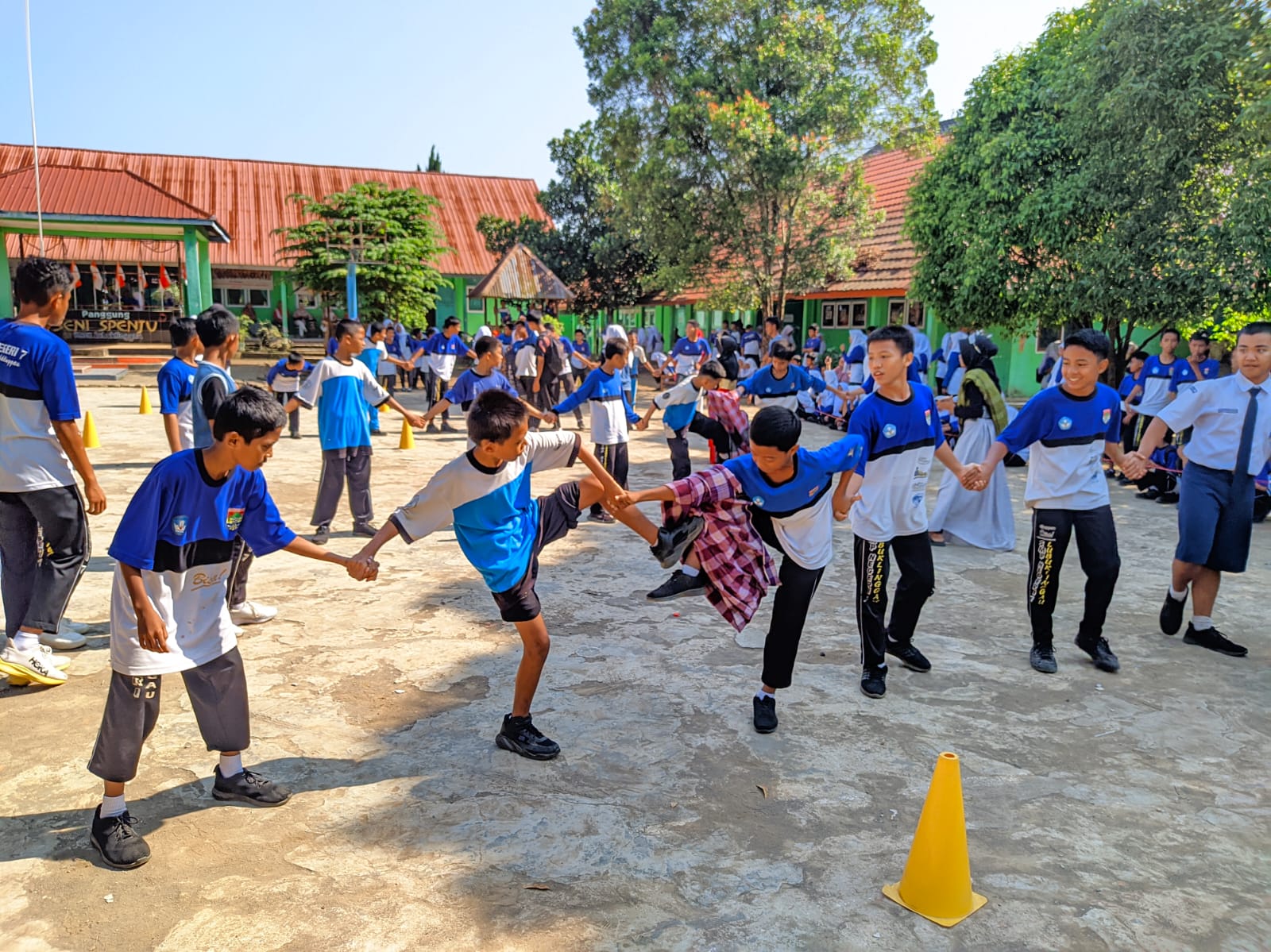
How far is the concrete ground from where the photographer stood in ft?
9.08

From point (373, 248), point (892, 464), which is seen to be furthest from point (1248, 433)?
point (373, 248)

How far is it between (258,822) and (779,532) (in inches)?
93.1

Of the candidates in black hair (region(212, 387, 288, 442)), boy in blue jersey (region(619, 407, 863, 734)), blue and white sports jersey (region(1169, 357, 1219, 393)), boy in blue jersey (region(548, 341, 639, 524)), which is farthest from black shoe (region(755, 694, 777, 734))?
blue and white sports jersey (region(1169, 357, 1219, 393))

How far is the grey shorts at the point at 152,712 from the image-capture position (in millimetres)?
2975

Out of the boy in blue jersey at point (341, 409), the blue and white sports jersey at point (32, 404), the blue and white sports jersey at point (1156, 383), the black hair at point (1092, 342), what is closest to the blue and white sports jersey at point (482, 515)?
the blue and white sports jersey at point (32, 404)

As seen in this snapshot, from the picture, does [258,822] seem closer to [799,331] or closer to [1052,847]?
[1052,847]

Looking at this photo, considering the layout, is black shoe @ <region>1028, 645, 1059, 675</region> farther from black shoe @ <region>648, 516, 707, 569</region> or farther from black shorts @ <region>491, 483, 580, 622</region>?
black shorts @ <region>491, 483, 580, 622</region>

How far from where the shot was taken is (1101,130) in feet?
39.5

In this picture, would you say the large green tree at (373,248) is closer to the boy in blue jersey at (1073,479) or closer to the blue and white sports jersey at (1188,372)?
the blue and white sports jersey at (1188,372)

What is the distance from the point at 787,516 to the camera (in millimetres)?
3955

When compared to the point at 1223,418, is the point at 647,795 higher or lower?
lower

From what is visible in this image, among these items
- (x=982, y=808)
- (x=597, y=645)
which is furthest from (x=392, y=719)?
(x=982, y=808)

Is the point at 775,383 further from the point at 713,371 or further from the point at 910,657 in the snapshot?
the point at 910,657

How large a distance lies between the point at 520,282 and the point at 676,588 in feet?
59.1
